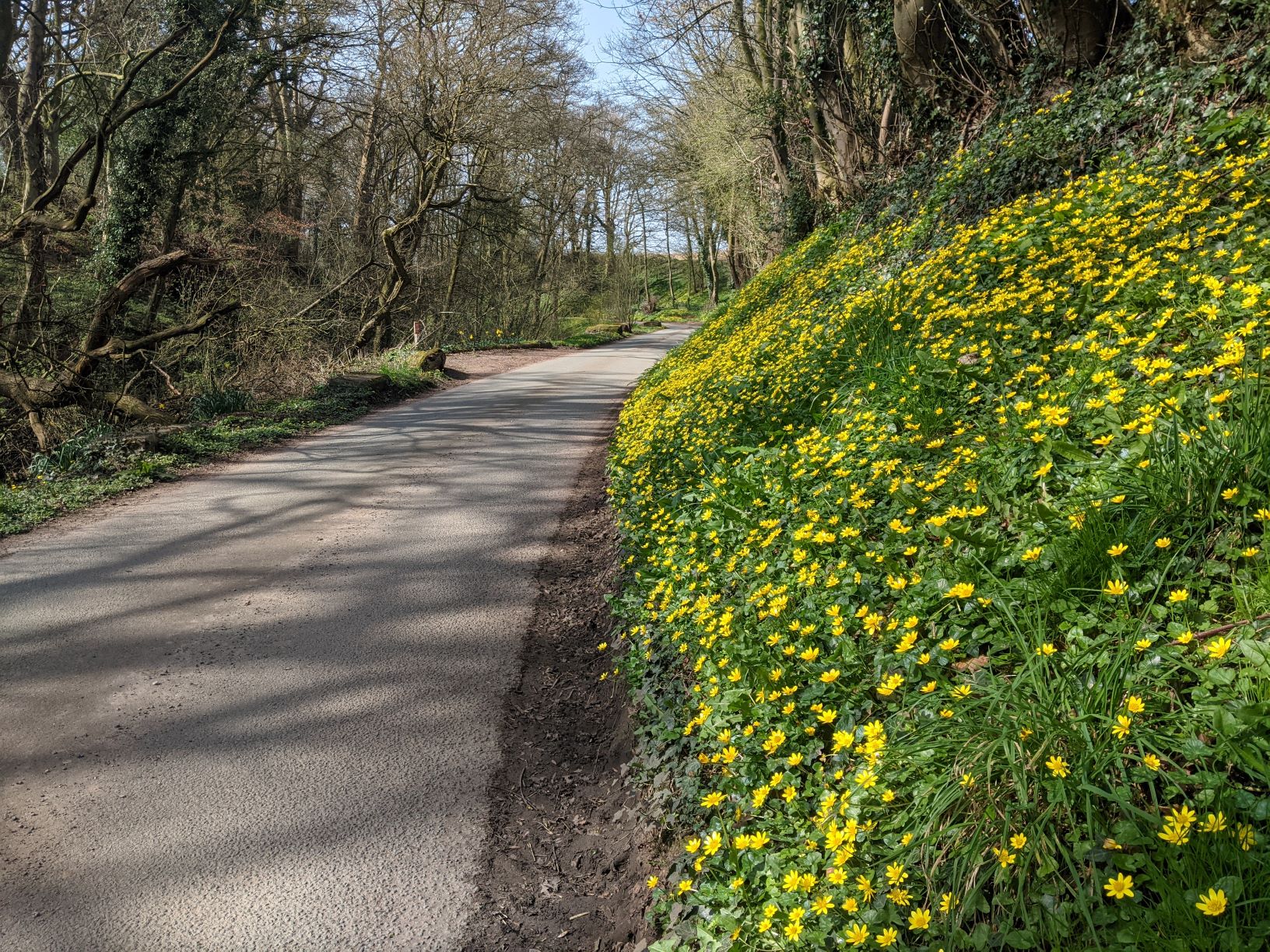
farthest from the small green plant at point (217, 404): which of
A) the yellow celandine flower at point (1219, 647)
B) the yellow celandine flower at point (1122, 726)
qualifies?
the yellow celandine flower at point (1219, 647)

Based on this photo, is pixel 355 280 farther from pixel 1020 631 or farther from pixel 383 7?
pixel 1020 631

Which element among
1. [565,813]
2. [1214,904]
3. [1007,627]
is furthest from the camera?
[565,813]

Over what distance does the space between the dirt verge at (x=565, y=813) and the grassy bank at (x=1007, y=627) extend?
277 mm

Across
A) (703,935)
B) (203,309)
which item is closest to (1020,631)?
(703,935)

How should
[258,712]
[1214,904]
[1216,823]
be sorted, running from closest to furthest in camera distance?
[1214,904] < [1216,823] < [258,712]

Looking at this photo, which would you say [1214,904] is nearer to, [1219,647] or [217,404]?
[1219,647]

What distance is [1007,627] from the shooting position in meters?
2.76

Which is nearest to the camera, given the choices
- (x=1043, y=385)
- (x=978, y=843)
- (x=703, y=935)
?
(x=978, y=843)

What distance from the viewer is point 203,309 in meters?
15.2

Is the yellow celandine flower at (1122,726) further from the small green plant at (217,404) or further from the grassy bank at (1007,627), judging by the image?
the small green plant at (217,404)

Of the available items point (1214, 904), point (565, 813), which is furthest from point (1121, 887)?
point (565, 813)

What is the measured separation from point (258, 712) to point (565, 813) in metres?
1.87

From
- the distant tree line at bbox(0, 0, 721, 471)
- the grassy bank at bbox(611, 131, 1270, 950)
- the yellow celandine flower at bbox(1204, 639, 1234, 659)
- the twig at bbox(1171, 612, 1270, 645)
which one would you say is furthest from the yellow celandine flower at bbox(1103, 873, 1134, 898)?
the distant tree line at bbox(0, 0, 721, 471)

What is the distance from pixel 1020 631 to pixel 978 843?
837mm
